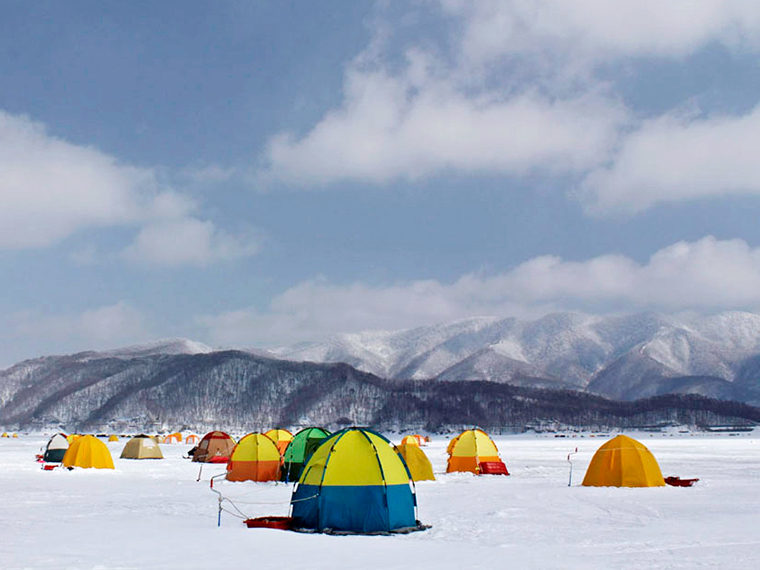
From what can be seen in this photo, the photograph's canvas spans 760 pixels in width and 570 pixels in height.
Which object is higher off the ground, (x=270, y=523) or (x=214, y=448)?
(x=214, y=448)

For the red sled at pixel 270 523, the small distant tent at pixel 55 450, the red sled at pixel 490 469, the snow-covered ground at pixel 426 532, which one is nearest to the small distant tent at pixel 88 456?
the small distant tent at pixel 55 450

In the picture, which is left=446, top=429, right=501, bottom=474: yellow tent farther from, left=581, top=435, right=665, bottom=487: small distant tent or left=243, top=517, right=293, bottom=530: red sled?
left=243, top=517, right=293, bottom=530: red sled

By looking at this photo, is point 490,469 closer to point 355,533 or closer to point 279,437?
point 279,437

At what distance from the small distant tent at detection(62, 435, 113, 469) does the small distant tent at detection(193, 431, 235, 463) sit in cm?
858

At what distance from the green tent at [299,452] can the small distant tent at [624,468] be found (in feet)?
42.5

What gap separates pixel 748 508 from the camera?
76.3 feet

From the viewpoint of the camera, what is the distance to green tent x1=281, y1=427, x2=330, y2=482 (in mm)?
35487

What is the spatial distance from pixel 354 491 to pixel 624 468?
15.4 meters

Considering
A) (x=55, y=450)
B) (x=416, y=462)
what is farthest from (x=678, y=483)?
(x=55, y=450)

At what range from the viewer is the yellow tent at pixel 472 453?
3988cm

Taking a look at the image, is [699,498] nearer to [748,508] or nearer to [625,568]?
[748,508]

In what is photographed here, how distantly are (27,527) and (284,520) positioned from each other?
6509 millimetres

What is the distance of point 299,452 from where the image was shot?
119ft

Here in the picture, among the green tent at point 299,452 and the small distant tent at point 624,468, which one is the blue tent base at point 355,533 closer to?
the small distant tent at point 624,468
